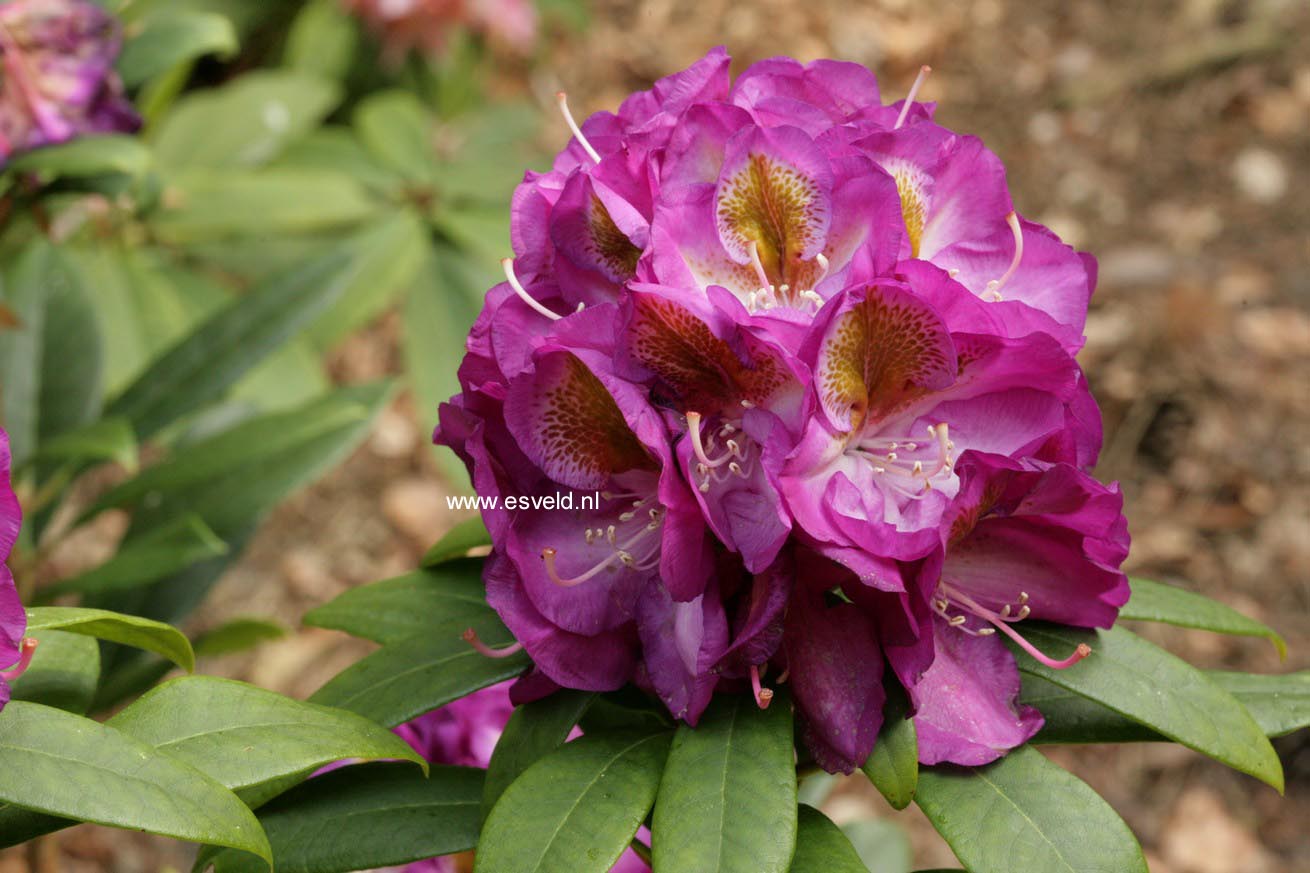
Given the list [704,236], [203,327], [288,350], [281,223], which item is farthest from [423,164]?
[704,236]

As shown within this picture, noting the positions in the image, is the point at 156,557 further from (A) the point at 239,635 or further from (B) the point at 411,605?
(B) the point at 411,605

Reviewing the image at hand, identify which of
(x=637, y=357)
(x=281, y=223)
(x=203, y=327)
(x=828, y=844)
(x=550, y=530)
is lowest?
(x=281, y=223)

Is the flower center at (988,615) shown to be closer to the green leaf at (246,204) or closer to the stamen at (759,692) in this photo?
the stamen at (759,692)

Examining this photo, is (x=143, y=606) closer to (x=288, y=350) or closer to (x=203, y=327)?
(x=203, y=327)

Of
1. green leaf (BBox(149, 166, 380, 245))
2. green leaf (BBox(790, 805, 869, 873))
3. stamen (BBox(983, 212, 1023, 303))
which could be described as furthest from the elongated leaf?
green leaf (BBox(149, 166, 380, 245))

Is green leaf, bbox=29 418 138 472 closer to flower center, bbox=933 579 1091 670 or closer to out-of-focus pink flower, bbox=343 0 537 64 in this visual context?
flower center, bbox=933 579 1091 670

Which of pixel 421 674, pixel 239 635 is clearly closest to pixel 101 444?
pixel 239 635

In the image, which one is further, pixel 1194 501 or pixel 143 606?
pixel 1194 501
